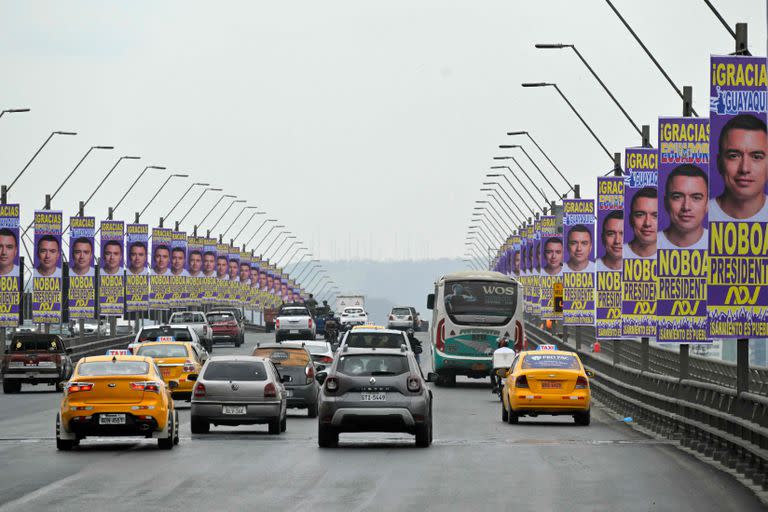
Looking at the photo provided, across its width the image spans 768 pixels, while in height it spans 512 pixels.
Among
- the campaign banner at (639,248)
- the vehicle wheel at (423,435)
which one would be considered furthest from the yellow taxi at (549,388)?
the vehicle wheel at (423,435)

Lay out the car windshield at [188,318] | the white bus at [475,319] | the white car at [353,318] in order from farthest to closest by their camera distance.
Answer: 1. the white car at [353,318]
2. the car windshield at [188,318]
3. the white bus at [475,319]

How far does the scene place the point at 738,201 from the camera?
884 inches

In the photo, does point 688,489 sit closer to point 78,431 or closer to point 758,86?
point 758,86

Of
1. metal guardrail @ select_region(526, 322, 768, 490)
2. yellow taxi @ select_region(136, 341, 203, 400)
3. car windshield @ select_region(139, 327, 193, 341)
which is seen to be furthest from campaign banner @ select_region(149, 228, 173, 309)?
metal guardrail @ select_region(526, 322, 768, 490)

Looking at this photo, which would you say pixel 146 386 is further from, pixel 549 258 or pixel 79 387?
pixel 549 258

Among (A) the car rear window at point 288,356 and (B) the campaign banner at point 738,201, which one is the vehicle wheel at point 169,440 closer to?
(B) the campaign banner at point 738,201

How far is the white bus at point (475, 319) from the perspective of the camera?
53312 millimetres

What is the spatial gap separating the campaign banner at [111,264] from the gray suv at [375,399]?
4901 cm

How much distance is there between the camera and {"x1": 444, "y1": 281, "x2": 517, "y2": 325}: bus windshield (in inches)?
2101

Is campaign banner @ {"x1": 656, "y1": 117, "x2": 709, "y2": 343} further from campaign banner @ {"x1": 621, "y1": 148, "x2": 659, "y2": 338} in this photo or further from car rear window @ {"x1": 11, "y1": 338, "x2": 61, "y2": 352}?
car rear window @ {"x1": 11, "y1": 338, "x2": 61, "y2": 352}

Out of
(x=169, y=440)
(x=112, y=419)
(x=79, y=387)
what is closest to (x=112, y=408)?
(x=112, y=419)

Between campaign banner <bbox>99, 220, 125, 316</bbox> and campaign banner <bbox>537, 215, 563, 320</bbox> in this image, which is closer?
campaign banner <bbox>537, 215, 563, 320</bbox>

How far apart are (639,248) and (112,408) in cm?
1505

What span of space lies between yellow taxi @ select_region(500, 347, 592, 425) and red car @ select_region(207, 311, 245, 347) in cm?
5558
